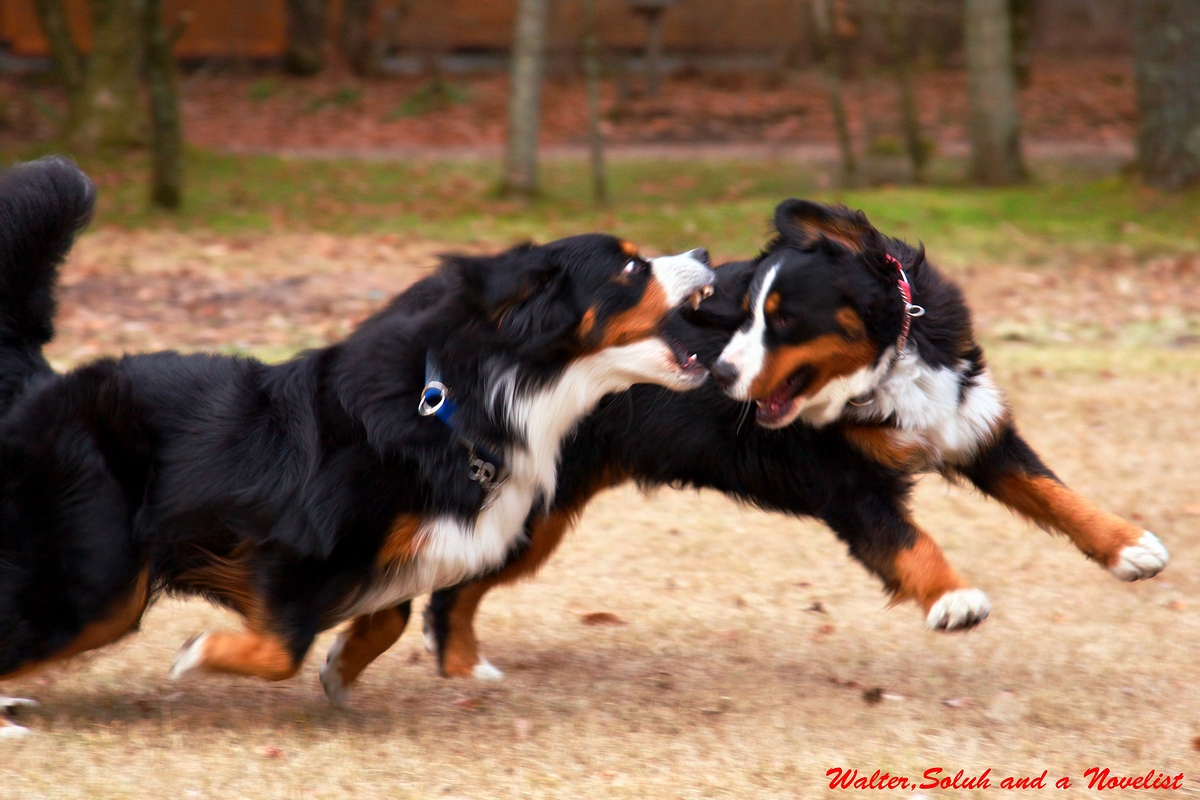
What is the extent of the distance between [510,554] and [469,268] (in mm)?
1034

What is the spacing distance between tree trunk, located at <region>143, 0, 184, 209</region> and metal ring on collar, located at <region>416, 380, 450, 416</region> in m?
9.45

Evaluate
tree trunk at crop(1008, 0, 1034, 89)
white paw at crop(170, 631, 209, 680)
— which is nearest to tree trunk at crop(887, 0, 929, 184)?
tree trunk at crop(1008, 0, 1034, 89)

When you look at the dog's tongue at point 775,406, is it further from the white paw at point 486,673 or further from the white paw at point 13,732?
the white paw at point 13,732

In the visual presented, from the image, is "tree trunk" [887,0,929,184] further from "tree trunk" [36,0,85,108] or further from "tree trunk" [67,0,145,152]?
"tree trunk" [36,0,85,108]

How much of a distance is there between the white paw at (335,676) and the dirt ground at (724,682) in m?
0.05

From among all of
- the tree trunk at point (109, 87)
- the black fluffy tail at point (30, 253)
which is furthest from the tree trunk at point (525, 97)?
the black fluffy tail at point (30, 253)

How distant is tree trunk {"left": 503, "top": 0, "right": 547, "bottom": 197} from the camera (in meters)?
12.4

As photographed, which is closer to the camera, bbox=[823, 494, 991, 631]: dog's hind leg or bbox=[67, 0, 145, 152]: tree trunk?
bbox=[823, 494, 991, 631]: dog's hind leg

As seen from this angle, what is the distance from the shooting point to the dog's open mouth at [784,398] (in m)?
3.80

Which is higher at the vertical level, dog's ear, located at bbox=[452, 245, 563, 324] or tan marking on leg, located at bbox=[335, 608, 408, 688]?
dog's ear, located at bbox=[452, 245, 563, 324]

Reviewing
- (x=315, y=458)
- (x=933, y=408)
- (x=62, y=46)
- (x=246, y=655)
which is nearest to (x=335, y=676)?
(x=246, y=655)

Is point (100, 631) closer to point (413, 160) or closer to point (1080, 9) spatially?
point (413, 160)

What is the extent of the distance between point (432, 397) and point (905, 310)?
1492 millimetres

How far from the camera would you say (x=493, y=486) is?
11.2 feet
